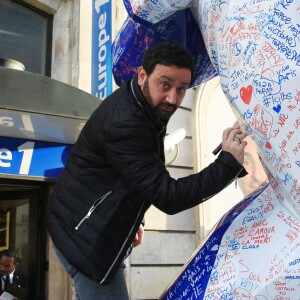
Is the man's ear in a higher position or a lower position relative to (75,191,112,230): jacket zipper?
higher

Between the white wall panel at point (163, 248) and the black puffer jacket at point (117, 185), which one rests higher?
the black puffer jacket at point (117, 185)

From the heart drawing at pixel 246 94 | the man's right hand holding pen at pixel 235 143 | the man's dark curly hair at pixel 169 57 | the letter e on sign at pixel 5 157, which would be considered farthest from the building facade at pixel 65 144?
the heart drawing at pixel 246 94

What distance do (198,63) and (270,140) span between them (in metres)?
0.73

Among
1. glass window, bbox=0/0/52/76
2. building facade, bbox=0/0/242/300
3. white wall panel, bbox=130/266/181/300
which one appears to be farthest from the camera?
white wall panel, bbox=130/266/181/300

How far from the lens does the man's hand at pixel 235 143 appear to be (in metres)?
1.62

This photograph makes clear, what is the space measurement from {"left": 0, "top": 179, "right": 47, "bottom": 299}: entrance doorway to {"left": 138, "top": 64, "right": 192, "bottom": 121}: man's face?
15.0 feet

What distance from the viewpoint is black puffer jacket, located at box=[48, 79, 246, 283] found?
1.62 m

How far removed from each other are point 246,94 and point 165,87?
0.35 metres

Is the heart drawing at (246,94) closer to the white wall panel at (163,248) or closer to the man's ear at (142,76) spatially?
the man's ear at (142,76)

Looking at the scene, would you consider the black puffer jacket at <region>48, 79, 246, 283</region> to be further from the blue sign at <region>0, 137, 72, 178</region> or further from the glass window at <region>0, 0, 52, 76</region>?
the glass window at <region>0, 0, 52, 76</region>

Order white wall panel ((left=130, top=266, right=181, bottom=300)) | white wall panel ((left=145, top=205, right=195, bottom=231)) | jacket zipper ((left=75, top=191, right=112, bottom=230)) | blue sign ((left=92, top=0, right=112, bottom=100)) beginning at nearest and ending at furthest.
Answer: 1. jacket zipper ((left=75, top=191, right=112, bottom=230))
2. blue sign ((left=92, top=0, right=112, bottom=100))
3. white wall panel ((left=130, top=266, right=181, bottom=300))
4. white wall panel ((left=145, top=205, right=195, bottom=231))

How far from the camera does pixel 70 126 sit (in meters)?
5.01

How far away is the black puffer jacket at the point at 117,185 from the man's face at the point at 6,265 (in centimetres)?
464
